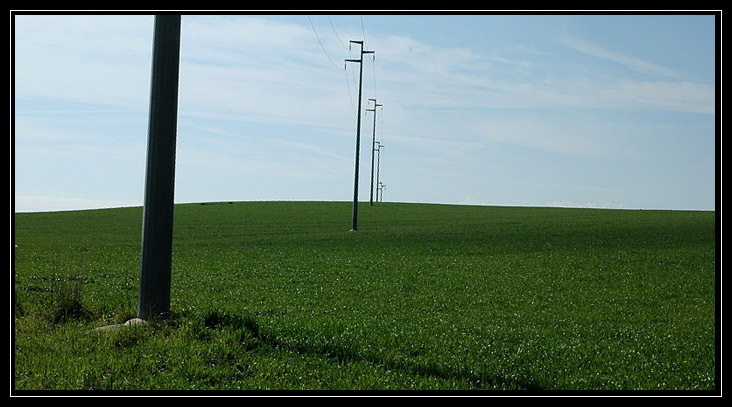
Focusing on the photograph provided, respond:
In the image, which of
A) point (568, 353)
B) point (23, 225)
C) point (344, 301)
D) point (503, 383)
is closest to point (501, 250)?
point (344, 301)

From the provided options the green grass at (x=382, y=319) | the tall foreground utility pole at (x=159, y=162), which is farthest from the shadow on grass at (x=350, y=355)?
the tall foreground utility pole at (x=159, y=162)

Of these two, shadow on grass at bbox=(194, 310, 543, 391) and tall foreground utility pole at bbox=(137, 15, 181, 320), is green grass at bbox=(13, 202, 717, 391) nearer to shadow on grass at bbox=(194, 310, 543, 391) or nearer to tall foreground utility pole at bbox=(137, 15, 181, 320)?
shadow on grass at bbox=(194, 310, 543, 391)

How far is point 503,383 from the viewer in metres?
9.16

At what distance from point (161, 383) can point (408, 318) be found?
6609mm

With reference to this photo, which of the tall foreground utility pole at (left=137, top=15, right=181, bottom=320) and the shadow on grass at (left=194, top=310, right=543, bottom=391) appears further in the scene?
the tall foreground utility pole at (left=137, top=15, right=181, bottom=320)

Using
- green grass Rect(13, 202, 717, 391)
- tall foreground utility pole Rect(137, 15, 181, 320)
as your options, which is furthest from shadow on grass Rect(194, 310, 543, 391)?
tall foreground utility pole Rect(137, 15, 181, 320)

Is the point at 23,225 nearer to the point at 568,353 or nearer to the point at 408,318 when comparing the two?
the point at 408,318

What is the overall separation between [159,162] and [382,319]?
5217 mm

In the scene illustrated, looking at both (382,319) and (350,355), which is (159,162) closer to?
(350,355)

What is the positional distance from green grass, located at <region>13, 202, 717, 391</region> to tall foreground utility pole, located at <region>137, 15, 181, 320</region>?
63cm

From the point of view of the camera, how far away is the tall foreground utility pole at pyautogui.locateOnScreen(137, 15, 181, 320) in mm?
11719

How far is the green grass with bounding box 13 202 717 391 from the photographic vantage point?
929cm

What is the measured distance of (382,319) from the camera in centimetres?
1411

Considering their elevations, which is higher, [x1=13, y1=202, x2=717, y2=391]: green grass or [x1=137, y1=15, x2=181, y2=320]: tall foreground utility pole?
[x1=137, y1=15, x2=181, y2=320]: tall foreground utility pole
